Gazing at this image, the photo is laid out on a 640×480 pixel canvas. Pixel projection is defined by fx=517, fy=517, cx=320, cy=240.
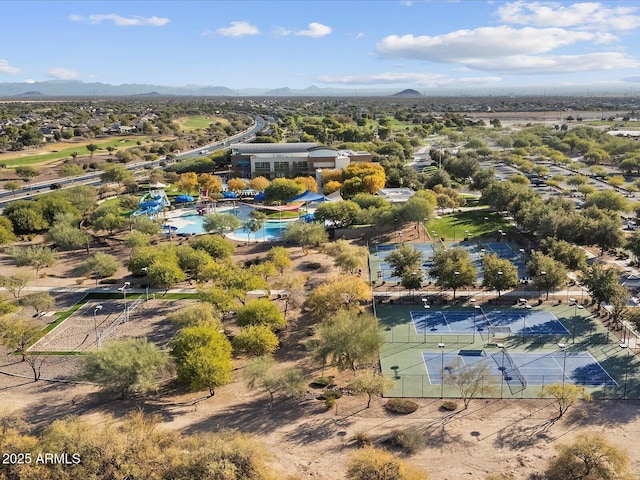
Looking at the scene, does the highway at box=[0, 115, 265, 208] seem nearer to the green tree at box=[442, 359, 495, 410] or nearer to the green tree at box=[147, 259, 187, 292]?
the green tree at box=[147, 259, 187, 292]

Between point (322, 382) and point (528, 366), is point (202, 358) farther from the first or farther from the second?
point (528, 366)

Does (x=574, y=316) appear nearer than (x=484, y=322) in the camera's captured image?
No

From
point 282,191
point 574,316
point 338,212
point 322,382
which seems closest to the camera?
point 322,382

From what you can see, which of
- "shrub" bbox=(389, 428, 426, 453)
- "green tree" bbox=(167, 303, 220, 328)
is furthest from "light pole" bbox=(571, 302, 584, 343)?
"green tree" bbox=(167, 303, 220, 328)

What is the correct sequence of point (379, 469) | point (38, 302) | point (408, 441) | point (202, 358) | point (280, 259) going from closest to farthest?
point (379, 469) < point (408, 441) < point (202, 358) < point (38, 302) < point (280, 259)

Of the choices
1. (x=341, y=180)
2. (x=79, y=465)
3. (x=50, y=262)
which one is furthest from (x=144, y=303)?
(x=341, y=180)

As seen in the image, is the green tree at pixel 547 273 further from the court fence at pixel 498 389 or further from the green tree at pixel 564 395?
the green tree at pixel 564 395

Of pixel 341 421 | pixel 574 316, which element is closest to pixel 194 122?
pixel 574 316
